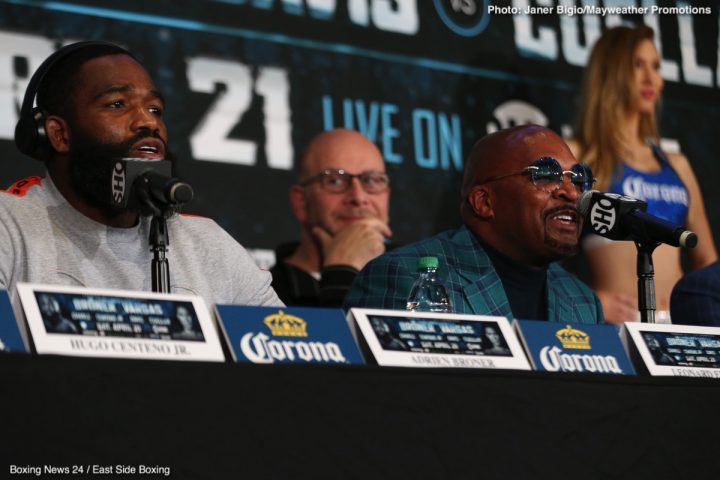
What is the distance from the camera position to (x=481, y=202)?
341 centimetres

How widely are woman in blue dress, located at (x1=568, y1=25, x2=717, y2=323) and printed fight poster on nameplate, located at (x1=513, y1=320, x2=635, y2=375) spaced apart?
8.84 feet

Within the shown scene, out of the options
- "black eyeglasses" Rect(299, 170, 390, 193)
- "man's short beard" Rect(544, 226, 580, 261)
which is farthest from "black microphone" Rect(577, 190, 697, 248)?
"black eyeglasses" Rect(299, 170, 390, 193)

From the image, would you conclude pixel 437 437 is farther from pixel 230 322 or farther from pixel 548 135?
pixel 548 135

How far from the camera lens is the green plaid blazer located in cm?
311

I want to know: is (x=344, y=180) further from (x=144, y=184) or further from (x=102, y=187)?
(x=144, y=184)

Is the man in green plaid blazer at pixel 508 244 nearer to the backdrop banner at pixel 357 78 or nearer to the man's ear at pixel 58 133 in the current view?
the man's ear at pixel 58 133

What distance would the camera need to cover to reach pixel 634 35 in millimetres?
5012

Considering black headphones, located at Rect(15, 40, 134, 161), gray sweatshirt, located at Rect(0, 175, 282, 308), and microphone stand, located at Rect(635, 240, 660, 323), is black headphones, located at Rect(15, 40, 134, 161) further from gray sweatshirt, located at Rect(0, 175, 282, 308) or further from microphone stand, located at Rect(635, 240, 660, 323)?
microphone stand, located at Rect(635, 240, 660, 323)

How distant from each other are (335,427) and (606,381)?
471 mm

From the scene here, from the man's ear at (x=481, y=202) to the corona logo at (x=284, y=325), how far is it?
165cm

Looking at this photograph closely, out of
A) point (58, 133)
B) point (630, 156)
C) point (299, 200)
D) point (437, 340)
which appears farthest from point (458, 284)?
point (630, 156)

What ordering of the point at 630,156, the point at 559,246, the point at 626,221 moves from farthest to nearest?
the point at 630,156
the point at 559,246
the point at 626,221

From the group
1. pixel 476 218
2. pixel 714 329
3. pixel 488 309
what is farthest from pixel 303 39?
pixel 714 329

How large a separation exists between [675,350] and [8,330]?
1092mm
